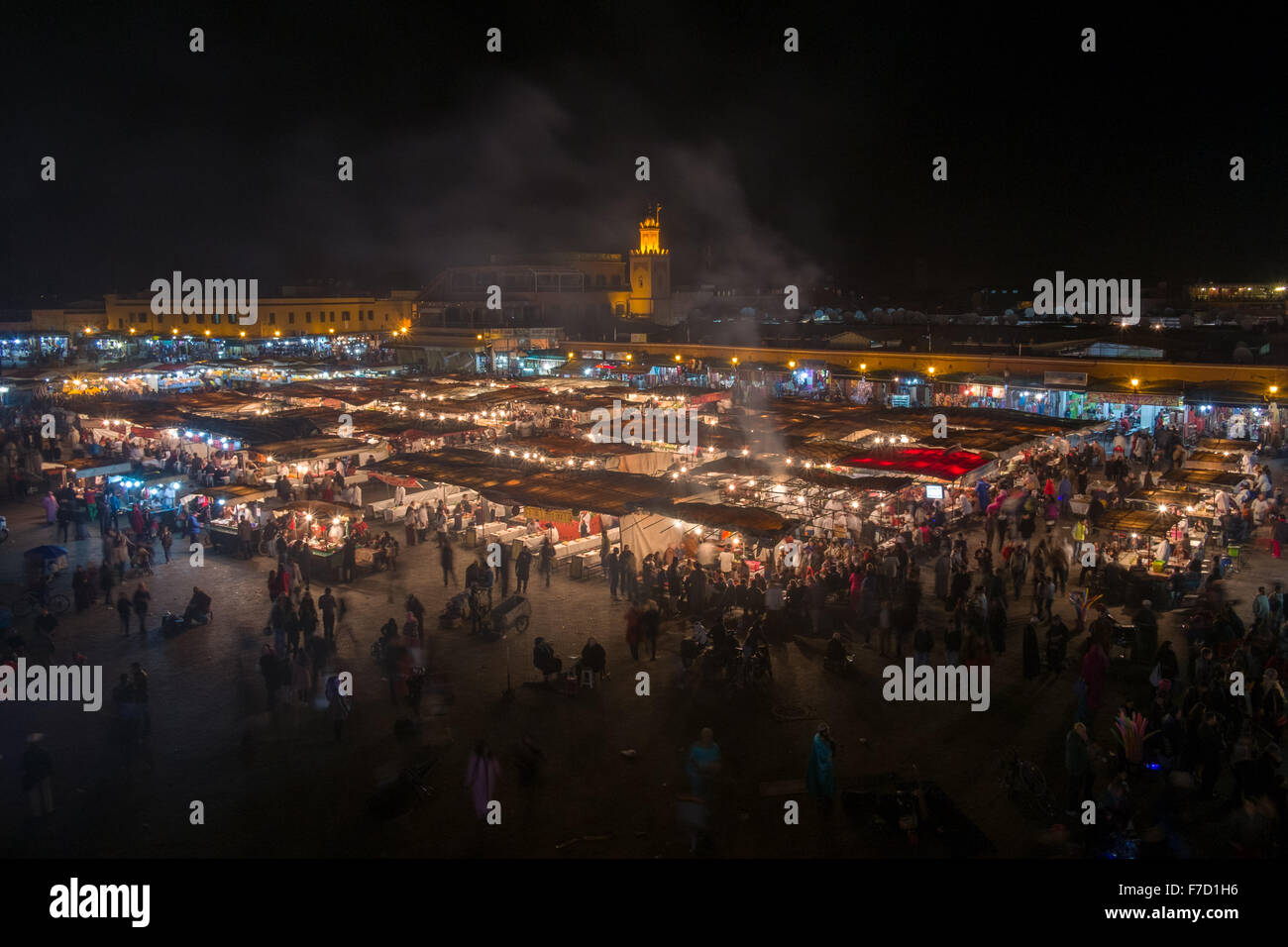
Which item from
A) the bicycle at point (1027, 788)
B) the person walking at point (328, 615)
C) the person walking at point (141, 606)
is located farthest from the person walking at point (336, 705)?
the bicycle at point (1027, 788)

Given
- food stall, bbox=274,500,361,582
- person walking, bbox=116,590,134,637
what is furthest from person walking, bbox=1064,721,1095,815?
person walking, bbox=116,590,134,637

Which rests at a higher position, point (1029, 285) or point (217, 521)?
point (1029, 285)

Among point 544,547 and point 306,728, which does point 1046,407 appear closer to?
point 544,547

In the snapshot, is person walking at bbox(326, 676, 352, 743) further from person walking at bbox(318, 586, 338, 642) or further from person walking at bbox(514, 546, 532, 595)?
person walking at bbox(514, 546, 532, 595)

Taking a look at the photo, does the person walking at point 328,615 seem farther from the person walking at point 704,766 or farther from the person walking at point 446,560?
the person walking at point 704,766

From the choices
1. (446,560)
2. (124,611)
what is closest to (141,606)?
(124,611)

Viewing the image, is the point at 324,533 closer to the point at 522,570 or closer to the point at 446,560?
the point at 446,560
